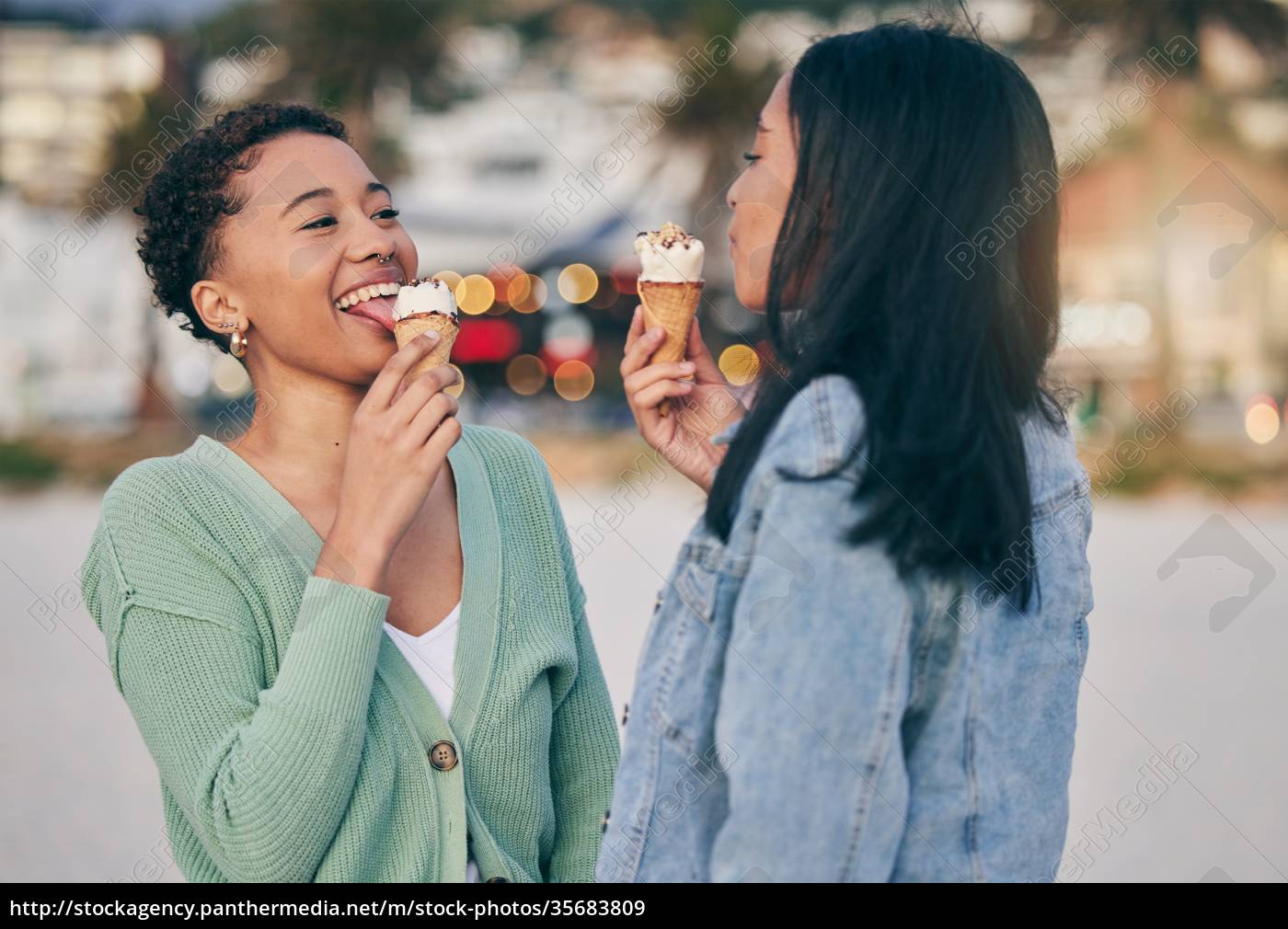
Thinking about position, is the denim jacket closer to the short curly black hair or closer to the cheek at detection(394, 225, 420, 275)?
the cheek at detection(394, 225, 420, 275)

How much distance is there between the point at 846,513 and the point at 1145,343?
27.6 meters

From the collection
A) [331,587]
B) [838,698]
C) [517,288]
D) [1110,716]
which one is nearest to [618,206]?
[517,288]

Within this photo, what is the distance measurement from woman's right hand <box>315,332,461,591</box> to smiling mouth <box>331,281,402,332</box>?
31 centimetres

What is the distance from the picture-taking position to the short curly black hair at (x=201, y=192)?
296 centimetres

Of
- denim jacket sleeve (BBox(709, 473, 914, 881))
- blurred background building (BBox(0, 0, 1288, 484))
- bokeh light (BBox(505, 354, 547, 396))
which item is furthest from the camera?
bokeh light (BBox(505, 354, 547, 396))

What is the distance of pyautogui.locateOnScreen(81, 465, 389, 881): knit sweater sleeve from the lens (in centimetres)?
242

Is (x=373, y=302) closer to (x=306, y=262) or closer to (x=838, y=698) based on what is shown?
(x=306, y=262)

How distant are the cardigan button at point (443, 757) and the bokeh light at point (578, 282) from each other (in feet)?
80.1

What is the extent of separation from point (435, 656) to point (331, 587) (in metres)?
0.36

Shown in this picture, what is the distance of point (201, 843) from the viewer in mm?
2656

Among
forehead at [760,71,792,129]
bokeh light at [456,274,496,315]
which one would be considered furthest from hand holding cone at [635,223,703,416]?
bokeh light at [456,274,496,315]

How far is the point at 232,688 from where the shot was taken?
8.28 ft
